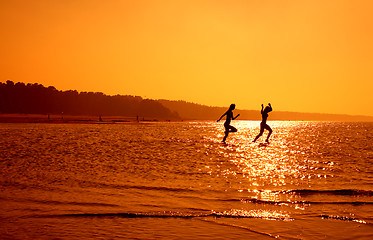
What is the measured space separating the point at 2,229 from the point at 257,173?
10363 millimetres

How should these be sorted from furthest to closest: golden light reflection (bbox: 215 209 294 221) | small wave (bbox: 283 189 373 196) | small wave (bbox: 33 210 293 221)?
small wave (bbox: 283 189 373 196)
golden light reflection (bbox: 215 209 294 221)
small wave (bbox: 33 210 293 221)

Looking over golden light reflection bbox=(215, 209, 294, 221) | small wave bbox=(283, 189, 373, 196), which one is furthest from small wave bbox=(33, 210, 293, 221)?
small wave bbox=(283, 189, 373, 196)

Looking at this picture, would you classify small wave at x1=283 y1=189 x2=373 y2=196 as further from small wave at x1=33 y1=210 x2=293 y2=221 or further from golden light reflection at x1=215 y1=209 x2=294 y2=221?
small wave at x1=33 y1=210 x2=293 y2=221

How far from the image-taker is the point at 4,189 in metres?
10.4

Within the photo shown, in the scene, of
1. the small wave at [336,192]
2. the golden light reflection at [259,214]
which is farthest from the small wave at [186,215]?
the small wave at [336,192]

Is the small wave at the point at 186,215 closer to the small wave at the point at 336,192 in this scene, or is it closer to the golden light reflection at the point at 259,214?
the golden light reflection at the point at 259,214

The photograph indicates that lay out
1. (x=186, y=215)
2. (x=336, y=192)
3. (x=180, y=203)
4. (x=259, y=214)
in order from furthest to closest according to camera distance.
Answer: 1. (x=336, y=192)
2. (x=180, y=203)
3. (x=259, y=214)
4. (x=186, y=215)

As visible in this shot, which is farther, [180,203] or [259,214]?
[180,203]

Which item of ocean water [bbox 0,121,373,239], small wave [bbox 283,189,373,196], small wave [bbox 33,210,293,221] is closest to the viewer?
ocean water [bbox 0,121,373,239]

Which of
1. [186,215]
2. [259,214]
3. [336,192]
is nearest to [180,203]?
[186,215]

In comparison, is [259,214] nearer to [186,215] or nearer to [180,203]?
[186,215]

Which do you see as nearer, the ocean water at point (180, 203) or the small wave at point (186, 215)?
the ocean water at point (180, 203)

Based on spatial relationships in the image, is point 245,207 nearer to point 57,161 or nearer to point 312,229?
point 312,229

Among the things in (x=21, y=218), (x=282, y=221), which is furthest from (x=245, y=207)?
(x=21, y=218)
